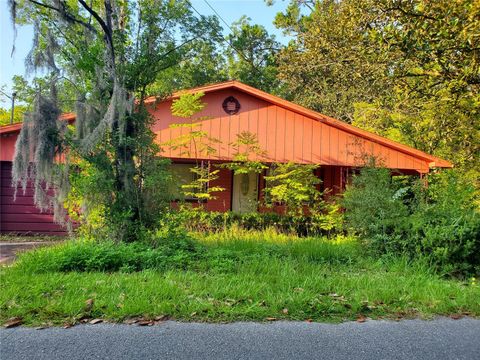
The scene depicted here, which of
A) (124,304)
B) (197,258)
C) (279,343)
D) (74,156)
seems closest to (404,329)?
(279,343)

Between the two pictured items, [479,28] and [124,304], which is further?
[479,28]

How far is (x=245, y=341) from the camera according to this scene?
346cm

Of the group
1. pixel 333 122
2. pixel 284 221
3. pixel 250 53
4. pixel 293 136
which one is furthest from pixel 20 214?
pixel 250 53

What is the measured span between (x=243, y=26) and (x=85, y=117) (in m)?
24.4

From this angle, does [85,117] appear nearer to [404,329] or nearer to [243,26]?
[404,329]

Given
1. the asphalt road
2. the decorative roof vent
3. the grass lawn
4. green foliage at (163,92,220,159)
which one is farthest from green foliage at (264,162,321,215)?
the asphalt road

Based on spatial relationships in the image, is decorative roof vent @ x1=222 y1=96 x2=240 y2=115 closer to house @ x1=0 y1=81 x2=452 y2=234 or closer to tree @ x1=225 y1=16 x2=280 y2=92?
house @ x1=0 y1=81 x2=452 y2=234

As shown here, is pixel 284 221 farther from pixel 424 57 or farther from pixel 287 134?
pixel 424 57

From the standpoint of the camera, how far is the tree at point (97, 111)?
645cm

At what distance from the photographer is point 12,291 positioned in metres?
4.43

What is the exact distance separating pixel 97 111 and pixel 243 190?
7.71 m

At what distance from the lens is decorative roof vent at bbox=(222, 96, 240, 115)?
12.2 metres

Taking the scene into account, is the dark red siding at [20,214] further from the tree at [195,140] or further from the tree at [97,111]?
the tree at [97,111]

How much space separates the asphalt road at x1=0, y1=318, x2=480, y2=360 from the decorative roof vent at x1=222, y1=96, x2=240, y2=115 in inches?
362
